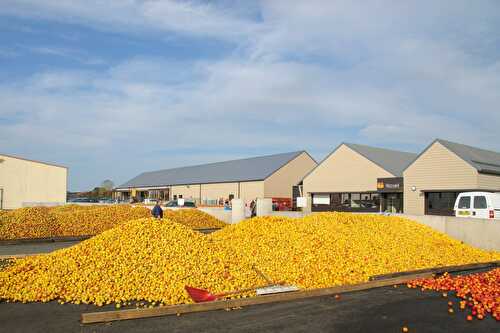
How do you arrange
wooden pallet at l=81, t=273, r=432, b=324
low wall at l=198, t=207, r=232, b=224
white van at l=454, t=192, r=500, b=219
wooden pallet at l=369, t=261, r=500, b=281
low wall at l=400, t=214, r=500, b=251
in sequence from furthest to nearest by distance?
low wall at l=198, t=207, r=232, b=224 < white van at l=454, t=192, r=500, b=219 < low wall at l=400, t=214, r=500, b=251 < wooden pallet at l=369, t=261, r=500, b=281 < wooden pallet at l=81, t=273, r=432, b=324

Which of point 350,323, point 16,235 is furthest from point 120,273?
point 16,235

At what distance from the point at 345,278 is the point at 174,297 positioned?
4093 millimetres

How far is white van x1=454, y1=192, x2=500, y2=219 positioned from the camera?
56.4 feet

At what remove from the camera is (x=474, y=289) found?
27.8 feet

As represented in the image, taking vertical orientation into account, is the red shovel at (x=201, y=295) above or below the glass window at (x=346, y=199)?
below

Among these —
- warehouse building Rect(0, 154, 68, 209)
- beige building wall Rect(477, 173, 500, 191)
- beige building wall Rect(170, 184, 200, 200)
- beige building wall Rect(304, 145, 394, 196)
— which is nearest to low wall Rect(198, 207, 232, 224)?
beige building wall Rect(304, 145, 394, 196)

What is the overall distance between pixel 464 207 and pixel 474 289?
1107 centimetres

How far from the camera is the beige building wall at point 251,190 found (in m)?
45.9

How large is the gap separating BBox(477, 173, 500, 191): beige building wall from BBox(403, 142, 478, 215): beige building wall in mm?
473

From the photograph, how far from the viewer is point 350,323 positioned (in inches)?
267

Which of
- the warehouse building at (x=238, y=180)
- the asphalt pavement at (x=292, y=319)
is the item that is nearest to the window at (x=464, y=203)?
the asphalt pavement at (x=292, y=319)

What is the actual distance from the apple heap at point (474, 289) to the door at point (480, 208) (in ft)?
25.2

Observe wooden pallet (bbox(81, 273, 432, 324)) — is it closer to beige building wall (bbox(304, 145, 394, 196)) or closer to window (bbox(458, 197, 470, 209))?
window (bbox(458, 197, 470, 209))

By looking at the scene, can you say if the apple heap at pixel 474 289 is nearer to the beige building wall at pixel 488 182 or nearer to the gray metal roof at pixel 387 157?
the beige building wall at pixel 488 182
